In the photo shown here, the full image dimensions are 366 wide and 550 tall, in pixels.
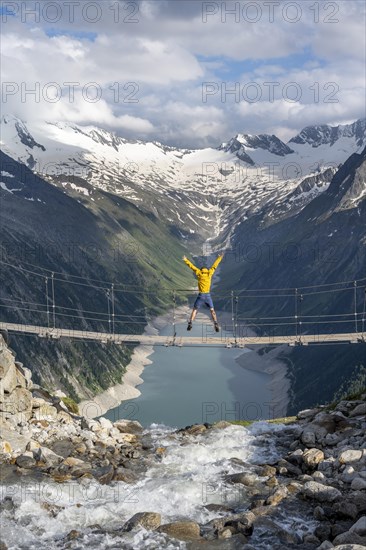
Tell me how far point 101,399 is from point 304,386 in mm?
47117

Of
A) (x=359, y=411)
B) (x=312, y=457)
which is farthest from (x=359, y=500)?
(x=359, y=411)

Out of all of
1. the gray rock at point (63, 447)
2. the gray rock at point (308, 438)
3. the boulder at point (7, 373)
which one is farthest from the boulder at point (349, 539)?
the boulder at point (7, 373)

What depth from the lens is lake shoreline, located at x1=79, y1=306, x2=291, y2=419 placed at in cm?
12888

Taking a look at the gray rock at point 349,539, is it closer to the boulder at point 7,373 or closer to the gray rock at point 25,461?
the gray rock at point 25,461

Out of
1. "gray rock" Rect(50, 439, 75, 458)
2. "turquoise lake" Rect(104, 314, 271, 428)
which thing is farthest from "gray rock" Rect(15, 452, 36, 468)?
"turquoise lake" Rect(104, 314, 271, 428)

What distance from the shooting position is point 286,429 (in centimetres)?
3070

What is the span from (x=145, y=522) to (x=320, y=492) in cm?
583

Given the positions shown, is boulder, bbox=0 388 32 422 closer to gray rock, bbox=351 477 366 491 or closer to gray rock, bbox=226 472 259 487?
gray rock, bbox=226 472 259 487

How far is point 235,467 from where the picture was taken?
24719mm

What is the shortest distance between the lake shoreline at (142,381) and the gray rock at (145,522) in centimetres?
9613

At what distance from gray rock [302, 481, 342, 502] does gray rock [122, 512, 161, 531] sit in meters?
5.08

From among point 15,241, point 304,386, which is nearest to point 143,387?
point 304,386

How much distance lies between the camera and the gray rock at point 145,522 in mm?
18641

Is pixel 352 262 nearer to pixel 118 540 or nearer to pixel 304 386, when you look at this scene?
pixel 304 386
